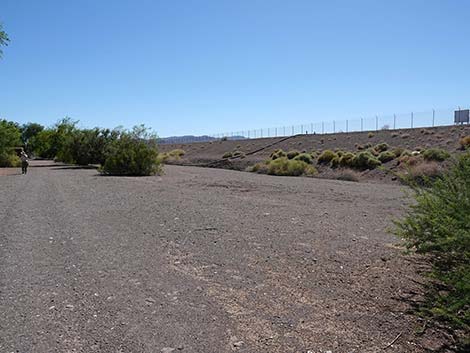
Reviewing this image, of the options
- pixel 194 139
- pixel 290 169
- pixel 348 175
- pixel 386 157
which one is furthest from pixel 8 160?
pixel 194 139

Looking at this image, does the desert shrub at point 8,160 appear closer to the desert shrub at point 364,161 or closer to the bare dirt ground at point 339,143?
the bare dirt ground at point 339,143

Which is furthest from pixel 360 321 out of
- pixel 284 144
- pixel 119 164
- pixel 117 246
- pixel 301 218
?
pixel 284 144

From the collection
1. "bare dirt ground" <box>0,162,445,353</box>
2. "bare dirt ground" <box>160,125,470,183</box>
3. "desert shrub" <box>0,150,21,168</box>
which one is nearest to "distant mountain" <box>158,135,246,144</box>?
"bare dirt ground" <box>160,125,470,183</box>

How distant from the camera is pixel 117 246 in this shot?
954 centimetres

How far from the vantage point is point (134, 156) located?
39.8 m

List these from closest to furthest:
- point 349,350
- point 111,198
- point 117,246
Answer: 1. point 349,350
2. point 117,246
3. point 111,198

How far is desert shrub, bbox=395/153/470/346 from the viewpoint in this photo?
5268 mm

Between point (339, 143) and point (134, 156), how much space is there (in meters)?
36.6

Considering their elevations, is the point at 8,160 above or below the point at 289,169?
above

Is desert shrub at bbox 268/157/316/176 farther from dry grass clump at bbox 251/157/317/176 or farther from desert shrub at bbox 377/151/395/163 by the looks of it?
desert shrub at bbox 377/151/395/163

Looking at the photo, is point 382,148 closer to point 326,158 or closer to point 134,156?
point 326,158

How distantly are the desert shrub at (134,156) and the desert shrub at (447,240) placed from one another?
1313 inches

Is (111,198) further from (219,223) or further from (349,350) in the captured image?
(349,350)

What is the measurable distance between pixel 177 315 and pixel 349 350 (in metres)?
1.93
